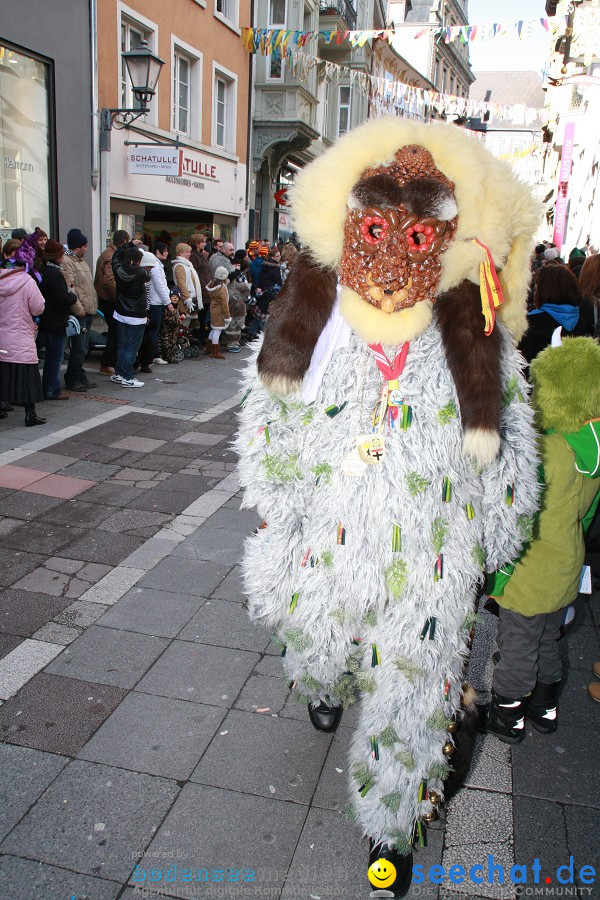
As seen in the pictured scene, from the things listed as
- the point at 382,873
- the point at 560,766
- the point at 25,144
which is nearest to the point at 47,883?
the point at 382,873

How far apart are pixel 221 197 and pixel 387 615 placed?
1583 centimetres

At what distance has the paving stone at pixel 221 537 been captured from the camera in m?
4.29

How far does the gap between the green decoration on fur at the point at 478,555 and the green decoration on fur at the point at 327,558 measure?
414mm

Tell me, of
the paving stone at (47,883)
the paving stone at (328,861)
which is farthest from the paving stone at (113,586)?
the paving stone at (328,861)

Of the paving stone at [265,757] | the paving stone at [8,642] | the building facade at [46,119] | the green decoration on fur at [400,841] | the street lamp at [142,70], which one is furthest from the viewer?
the street lamp at [142,70]

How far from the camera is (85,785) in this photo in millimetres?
2424

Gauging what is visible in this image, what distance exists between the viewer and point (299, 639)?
2248mm

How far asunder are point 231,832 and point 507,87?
72084mm

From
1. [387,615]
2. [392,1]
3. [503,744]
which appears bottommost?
[503,744]

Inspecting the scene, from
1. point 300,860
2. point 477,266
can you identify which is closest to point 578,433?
point 477,266

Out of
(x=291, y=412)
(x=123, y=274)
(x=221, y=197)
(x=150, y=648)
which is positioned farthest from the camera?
(x=221, y=197)

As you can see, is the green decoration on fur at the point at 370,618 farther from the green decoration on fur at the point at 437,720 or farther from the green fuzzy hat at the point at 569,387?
the green fuzzy hat at the point at 569,387

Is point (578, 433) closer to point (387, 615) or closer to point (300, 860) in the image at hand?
point (387, 615)

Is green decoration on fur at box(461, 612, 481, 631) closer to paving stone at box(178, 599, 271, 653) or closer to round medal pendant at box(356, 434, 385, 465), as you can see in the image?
round medal pendant at box(356, 434, 385, 465)
